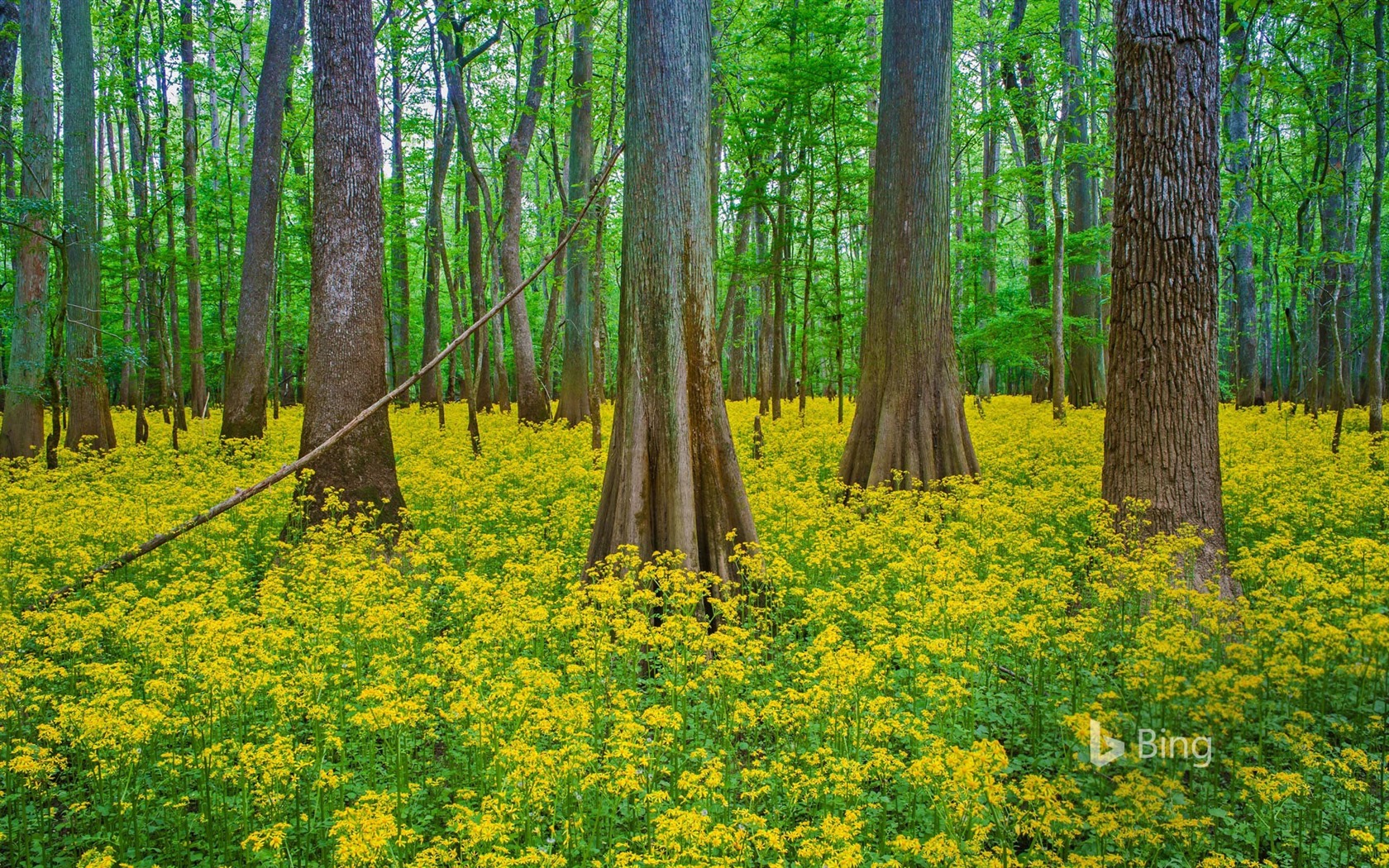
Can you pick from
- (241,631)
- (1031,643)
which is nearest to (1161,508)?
(1031,643)

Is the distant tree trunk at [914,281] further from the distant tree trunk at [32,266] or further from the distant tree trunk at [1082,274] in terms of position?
the distant tree trunk at [32,266]

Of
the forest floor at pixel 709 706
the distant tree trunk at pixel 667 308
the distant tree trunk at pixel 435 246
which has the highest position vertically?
the distant tree trunk at pixel 435 246

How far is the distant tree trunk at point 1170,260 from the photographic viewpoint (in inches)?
185

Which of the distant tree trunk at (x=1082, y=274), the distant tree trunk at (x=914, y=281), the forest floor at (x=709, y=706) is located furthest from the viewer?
the distant tree trunk at (x=1082, y=274)

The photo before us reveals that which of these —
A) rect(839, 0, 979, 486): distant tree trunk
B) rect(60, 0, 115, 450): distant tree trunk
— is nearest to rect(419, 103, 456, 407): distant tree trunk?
rect(60, 0, 115, 450): distant tree trunk

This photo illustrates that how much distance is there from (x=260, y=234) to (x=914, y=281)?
1243 cm

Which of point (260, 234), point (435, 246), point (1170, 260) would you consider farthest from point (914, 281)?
point (260, 234)

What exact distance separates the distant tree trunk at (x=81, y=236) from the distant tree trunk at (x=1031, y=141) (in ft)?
50.2

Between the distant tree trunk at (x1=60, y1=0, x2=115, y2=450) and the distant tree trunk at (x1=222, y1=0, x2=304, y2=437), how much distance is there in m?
2.01

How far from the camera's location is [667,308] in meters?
5.08

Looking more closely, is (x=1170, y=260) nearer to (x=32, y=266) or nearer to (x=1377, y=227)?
(x=1377, y=227)

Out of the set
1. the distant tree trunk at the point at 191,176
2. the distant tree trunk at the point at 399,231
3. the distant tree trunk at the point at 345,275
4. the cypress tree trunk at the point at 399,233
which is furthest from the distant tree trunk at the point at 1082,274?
the distant tree trunk at the point at 191,176

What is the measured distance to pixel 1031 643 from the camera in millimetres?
4203

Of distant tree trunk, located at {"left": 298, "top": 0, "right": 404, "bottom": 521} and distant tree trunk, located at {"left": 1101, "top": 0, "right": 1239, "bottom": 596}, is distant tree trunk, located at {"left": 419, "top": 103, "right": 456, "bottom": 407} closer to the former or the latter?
distant tree trunk, located at {"left": 298, "top": 0, "right": 404, "bottom": 521}
